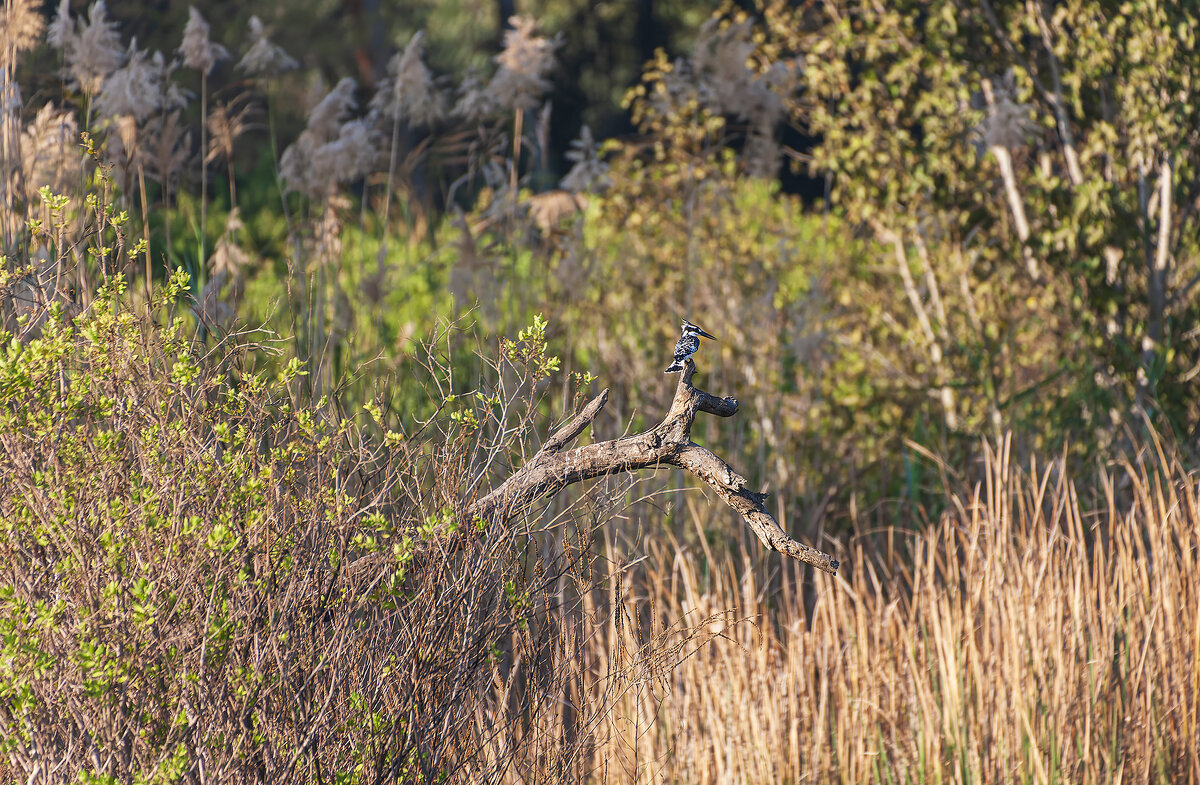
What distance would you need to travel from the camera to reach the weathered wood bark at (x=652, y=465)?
1467 mm

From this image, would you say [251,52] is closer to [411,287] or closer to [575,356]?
[575,356]

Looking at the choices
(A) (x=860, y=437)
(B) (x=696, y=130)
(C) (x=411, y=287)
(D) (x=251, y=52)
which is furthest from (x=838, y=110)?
(C) (x=411, y=287)

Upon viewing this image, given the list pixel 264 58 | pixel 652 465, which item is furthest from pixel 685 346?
pixel 264 58

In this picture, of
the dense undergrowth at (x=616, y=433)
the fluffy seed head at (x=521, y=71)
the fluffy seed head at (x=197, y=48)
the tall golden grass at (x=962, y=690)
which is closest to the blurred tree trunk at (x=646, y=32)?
the dense undergrowth at (x=616, y=433)

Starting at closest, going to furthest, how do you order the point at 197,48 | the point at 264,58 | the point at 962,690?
the point at 962,690
the point at 197,48
the point at 264,58

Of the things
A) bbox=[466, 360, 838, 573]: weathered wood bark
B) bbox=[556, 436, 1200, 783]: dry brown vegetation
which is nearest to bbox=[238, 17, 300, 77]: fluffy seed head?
bbox=[556, 436, 1200, 783]: dry brown vegetation

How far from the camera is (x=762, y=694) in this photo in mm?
2689

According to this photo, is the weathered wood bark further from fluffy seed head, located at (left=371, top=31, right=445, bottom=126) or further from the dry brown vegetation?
fluffy seed head, located at (left=371, top=31, right=445, bottom=126)

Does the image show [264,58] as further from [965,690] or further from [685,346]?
[965,690]

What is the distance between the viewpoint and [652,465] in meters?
1.55

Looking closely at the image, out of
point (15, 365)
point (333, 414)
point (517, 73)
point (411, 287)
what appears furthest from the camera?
point (411, 287)

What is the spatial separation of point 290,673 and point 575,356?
3.15 metres

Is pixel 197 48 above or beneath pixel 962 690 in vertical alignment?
above

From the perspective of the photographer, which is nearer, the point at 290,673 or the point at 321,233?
the point at 290,673
